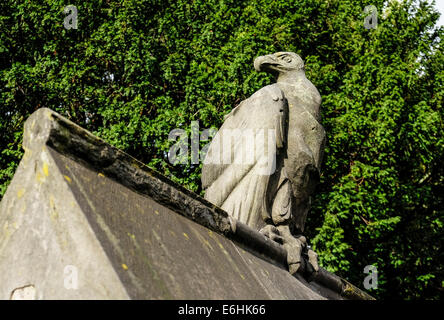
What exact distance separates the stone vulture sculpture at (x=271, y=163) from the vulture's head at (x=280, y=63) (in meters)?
0.44

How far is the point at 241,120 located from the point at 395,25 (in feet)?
38.7

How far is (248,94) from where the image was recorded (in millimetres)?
12594

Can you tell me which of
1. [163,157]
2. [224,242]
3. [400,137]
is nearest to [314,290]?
[224,242]

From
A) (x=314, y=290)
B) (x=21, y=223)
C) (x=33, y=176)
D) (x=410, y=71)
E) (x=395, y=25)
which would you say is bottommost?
(x=314, y=290)

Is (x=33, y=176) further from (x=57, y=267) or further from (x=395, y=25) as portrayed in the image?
(x=395, y=25)

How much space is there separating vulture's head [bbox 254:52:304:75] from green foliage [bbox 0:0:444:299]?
19.8 feet

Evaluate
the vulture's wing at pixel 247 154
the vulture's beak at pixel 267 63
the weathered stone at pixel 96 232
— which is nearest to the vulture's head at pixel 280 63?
the vulture's beak at pixel 267 63

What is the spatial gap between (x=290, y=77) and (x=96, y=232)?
3.76m

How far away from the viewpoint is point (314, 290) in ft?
14.7

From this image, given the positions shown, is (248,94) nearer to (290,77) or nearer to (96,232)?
(290,77)

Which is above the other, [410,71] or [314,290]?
[410,71]

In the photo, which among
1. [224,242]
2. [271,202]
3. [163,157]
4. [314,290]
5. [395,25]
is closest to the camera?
[224,242]

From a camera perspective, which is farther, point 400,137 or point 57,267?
point 400,137

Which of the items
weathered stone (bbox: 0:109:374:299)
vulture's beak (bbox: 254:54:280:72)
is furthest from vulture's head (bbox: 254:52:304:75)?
weathered stone (bbox: 0:109:374:299)
